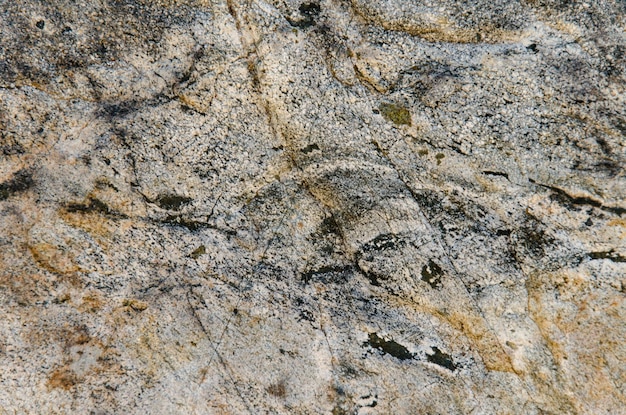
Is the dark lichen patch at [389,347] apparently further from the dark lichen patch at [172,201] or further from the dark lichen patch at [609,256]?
the dark lichen patch at [172,201]

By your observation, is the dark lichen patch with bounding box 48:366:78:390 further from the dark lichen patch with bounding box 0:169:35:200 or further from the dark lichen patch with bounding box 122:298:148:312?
the dark lichen patch with bounding box 0:169:35:200

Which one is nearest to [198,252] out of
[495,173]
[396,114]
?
[396,114]

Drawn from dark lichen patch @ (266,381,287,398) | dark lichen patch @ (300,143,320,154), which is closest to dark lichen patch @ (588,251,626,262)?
dark lichen patch @ (300,143,320,154)

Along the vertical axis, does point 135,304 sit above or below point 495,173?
below

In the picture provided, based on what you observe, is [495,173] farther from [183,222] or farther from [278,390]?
[183,222]

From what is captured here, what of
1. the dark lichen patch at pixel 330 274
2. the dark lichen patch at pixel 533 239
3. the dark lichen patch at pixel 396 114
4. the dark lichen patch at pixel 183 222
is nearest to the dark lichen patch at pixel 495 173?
the dark lichen patch at pixel 533 239
